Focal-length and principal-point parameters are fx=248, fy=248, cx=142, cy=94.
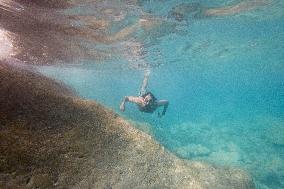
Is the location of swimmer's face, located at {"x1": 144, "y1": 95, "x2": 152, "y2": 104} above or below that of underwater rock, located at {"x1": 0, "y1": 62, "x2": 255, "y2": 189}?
below

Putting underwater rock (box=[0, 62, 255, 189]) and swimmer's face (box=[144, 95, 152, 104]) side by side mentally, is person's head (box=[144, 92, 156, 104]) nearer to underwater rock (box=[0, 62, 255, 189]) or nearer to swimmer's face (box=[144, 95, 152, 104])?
swimmer's face (box=[144, 95, 152, 104])

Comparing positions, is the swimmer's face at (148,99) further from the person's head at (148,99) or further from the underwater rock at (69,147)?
the underwater rock at (69,147)

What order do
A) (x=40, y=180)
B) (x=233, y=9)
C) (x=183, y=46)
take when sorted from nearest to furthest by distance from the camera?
(x=40, y=180) < (x=233, y=9) < (x=183, y=46)

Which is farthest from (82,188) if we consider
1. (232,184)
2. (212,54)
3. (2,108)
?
(212,54)

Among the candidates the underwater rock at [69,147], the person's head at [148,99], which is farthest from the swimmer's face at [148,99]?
the underwater rock at [69,147]

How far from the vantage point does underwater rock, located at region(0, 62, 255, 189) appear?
388cm

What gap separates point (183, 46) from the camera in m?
27.6

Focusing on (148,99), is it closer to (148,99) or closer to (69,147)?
(148,99)

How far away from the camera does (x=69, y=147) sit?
4.50 metres

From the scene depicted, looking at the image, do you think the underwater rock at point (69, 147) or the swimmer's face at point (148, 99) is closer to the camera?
the underwater rock at point (69, 147)

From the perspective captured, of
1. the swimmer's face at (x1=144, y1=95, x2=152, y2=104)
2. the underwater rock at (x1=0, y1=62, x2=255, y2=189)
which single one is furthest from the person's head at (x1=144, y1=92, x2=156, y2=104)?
the underwater rock at (x1=0, y1=62, x2=255, y2=189)

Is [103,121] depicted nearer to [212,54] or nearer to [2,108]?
[2,108]

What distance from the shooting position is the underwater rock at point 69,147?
3.88m

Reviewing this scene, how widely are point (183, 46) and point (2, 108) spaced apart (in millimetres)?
25175
